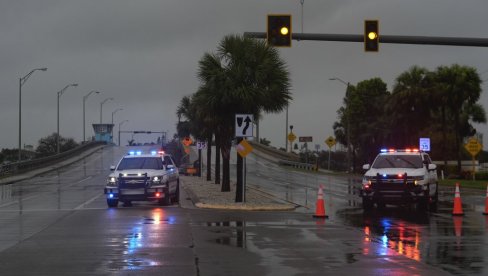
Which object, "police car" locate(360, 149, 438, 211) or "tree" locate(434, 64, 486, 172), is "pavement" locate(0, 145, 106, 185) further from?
"tree" locate(434, 64, 486, 172)

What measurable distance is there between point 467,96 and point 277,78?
29843 mm

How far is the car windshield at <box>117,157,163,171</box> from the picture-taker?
22.2m

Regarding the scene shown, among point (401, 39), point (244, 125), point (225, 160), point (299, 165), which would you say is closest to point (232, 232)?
point (244, 125)

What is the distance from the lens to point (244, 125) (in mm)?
20922

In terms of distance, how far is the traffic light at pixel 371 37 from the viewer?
21219 mm

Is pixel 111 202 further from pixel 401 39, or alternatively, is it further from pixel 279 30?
pixel 401 39

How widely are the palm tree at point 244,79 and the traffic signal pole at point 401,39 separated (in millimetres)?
765

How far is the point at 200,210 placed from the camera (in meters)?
19.8

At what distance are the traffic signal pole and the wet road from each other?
19.2ft

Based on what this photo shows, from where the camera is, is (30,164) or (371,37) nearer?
(371,37)

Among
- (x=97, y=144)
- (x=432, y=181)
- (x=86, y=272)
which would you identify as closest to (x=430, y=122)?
(x=432, y=181)

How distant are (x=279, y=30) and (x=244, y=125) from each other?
11.0 ft

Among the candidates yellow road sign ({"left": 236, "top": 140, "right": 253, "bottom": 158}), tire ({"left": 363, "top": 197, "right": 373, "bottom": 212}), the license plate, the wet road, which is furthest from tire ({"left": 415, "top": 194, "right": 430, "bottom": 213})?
the license plate

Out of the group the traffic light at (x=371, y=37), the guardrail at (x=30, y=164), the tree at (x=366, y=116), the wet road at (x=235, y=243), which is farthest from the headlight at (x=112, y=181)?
the tree at (x=366, y=116)
